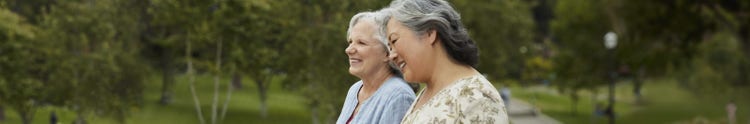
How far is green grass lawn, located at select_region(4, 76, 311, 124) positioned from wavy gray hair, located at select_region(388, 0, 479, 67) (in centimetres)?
2319

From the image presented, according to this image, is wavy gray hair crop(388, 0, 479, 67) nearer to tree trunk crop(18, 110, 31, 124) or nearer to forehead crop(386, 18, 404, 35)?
forehead crop(386, 18, 404, 35)

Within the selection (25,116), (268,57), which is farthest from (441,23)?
(268,57)

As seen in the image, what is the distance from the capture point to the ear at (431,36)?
266 centimetres

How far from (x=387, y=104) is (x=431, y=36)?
0.97m

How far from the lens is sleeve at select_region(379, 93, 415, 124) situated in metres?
3.53

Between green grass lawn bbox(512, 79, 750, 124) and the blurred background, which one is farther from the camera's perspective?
green grass lawn bbox(512, 79, 750, 124)

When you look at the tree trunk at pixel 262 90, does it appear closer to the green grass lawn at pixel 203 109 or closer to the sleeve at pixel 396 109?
the green grass lawn at pixel 203 109

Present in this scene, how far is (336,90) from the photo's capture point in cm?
2291

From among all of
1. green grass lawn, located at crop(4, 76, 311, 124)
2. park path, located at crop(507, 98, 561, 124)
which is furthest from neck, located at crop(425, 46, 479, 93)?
park path, located at crop(507, 98, 561, 124)

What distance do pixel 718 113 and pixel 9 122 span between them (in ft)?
72.2

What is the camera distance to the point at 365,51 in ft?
12.3

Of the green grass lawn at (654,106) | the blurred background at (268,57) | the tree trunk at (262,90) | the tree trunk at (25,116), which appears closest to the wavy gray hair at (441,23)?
the blurred background at (268,57)

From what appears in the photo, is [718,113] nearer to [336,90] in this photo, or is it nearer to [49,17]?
[336,90]

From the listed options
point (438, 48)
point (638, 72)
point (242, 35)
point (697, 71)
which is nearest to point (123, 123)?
point (242, 35)
